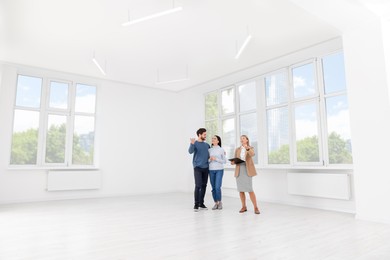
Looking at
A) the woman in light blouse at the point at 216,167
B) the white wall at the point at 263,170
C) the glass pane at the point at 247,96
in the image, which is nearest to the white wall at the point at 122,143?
the white wall at the point at 263,170

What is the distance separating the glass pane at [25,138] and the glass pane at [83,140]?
2.87 ft

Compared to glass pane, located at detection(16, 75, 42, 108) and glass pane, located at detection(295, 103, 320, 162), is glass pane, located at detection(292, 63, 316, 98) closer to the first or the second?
glass pane, located at detection(295, 103, 320, 162)

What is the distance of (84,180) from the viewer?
6594 millimetres

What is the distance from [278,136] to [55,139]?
532 cm

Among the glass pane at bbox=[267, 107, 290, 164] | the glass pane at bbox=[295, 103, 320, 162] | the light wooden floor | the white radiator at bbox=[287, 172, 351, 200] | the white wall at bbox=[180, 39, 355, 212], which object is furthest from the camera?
the glass pane at bbox=[267, 107, 290, 164]

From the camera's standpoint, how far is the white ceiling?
386 cm

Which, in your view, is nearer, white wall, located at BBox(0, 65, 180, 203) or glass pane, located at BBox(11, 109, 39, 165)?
white wall, located at BBox(0, 65, 180, 203)

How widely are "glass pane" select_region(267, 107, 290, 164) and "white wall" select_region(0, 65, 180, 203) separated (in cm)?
324

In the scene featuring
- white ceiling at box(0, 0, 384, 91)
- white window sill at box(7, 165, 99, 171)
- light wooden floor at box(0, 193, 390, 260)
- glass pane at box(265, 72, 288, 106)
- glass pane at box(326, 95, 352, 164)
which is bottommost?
light wooden floor at box(0, 193, 390, 260)

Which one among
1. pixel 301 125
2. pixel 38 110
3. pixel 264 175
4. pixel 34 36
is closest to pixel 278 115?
pixel 301 125

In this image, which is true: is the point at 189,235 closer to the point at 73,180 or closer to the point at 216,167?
the point at 216,167

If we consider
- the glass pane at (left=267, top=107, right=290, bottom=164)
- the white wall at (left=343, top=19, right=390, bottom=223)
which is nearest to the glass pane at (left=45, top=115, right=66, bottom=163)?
the glass pane at (left=267, top=107, right=290, bottom=164)

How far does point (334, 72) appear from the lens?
5.20 metres

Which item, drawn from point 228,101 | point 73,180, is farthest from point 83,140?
point 228,101
